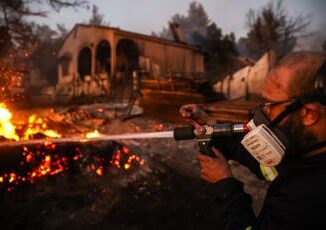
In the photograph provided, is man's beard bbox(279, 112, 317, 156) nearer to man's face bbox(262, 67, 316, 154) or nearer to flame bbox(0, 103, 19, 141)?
man's face bbox(262, 67, 316, 154)

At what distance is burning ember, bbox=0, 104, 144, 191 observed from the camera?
515 cm

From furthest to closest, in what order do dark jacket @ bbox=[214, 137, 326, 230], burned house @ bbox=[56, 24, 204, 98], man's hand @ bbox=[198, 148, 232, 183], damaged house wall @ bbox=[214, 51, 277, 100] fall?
burned house @ bbox=[56, 24, 204, 98]
damaged house wall @ bbox=[214, 51, 277, 100]
man's hand @ bbox=[198, 148, 232, 183]
dark jacket @ bbox=[214, 137, 326, 230]

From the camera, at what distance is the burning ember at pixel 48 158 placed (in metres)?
5.15

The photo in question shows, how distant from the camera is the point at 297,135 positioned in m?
2.09

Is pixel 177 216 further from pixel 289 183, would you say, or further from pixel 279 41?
pixel 279 41

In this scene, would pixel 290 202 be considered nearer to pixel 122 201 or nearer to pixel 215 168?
pixel 215 168

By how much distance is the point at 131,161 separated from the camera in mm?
6707

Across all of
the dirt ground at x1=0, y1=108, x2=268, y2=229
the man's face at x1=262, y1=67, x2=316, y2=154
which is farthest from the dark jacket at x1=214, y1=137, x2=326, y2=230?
the dirt ground at x1=0, y1=108, x2=268, y2=229

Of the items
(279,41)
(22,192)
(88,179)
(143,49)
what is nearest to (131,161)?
(88,179)

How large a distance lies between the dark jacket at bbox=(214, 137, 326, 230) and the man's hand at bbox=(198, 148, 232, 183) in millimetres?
179

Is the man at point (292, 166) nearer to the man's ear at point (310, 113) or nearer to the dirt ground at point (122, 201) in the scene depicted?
the man's ear at point (310, 113)

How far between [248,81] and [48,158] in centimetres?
1133

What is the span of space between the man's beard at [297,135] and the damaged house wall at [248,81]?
11066mm

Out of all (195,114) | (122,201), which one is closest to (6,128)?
(122,201)
